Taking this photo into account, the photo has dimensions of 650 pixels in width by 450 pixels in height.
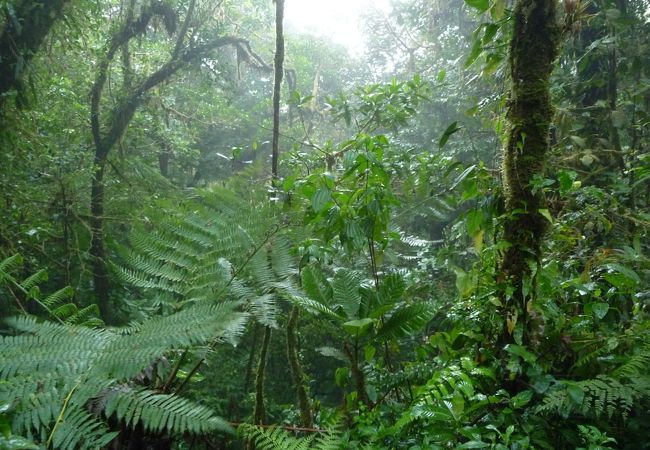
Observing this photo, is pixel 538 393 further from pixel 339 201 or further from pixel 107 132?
pixel 107 132

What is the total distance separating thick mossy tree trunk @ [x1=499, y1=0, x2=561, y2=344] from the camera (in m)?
1.94

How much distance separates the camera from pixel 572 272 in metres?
2.56

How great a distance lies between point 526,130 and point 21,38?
436 centimetres

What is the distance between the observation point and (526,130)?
202 centimetres

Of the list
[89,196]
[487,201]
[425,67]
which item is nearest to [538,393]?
[487,201]

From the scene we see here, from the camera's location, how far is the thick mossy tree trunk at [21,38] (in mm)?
4324

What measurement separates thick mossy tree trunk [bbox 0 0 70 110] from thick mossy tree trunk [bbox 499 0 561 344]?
3914 mm

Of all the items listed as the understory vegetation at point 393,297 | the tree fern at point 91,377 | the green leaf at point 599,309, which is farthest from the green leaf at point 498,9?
the tree fern at point 91,377

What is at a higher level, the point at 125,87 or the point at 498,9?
the point at 125,87

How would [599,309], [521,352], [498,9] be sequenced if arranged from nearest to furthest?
[521,352] → [599,309] → [498,9]

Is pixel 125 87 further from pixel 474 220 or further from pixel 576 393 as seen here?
pixel 576 393

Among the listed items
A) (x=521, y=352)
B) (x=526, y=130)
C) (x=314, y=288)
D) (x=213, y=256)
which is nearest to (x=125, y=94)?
(x=213, y=256)

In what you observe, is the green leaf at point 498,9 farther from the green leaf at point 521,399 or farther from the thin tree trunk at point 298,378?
the thin tree trunk at point 298,378

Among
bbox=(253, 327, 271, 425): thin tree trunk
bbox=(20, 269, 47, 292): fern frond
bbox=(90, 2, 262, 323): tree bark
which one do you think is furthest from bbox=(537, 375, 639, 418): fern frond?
bbox=(90, 2, 262, 323): tree bark
